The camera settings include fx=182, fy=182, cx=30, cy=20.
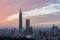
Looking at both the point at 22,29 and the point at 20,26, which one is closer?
the point at 22,29

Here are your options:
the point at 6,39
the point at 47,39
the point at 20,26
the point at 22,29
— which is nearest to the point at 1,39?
the point at 6,39

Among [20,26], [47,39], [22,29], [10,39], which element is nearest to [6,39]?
[10,39]

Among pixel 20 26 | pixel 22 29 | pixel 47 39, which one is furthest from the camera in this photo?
pixel 20 26

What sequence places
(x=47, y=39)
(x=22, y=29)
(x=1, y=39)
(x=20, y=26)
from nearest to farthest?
(x=1, y=39) → (x=47, y=39) → (x=22, y=29) → (x=20, y=26)

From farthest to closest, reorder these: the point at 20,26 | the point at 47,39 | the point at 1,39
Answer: the point at 20,26
the point at 47,39
the point at 1,39

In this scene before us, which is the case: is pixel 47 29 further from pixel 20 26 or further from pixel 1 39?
pixel 1 39

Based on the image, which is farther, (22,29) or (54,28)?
(54,28)

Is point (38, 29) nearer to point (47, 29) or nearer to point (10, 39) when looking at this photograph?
point (47, 29)

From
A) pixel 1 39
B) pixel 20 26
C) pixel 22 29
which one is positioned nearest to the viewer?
pixel 1 39

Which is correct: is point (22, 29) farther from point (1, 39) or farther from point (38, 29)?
point (1, 39)
